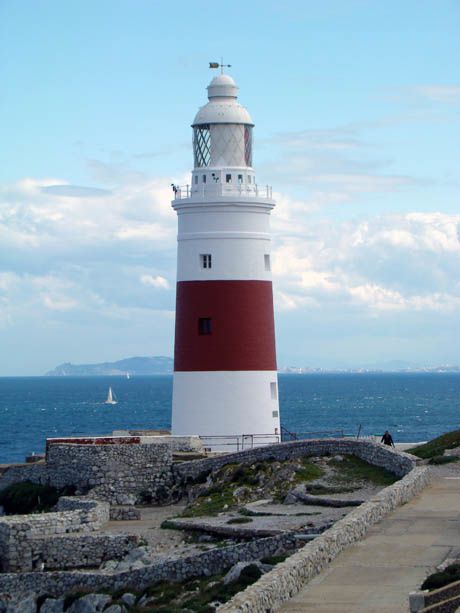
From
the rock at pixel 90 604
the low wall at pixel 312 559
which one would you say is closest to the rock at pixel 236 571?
the low wall at pixel 312 559

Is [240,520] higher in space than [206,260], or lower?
lower

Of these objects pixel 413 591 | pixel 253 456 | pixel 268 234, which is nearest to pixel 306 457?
pixel 253 456

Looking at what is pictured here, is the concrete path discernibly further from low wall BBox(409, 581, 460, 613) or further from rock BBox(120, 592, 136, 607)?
rock BBox(120, 592, 136, 607)

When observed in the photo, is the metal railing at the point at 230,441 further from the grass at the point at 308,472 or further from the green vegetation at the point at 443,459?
the green vegetation at the point at 443,459

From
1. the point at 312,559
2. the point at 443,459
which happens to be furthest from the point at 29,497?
the point at 312,559

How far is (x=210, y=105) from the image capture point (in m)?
35.2

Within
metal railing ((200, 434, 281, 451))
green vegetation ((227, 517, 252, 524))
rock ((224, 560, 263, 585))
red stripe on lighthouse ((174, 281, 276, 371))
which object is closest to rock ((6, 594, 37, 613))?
green vegetation ((227, 517, 252, 524))

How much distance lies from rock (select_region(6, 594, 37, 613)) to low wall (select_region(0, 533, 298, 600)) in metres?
0.25

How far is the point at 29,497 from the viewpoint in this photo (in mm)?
33344

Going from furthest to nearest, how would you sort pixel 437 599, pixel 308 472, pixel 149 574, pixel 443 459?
pixel 308 472 < pixel 443 459 < pixel 149 574 < pixel 437 599

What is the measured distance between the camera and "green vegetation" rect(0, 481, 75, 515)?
32.5 meters

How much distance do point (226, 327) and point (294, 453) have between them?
426 centimetres

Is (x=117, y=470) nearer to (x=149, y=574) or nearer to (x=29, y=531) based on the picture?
(x=29, y=531)

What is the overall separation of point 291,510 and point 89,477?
7576 millimetres
